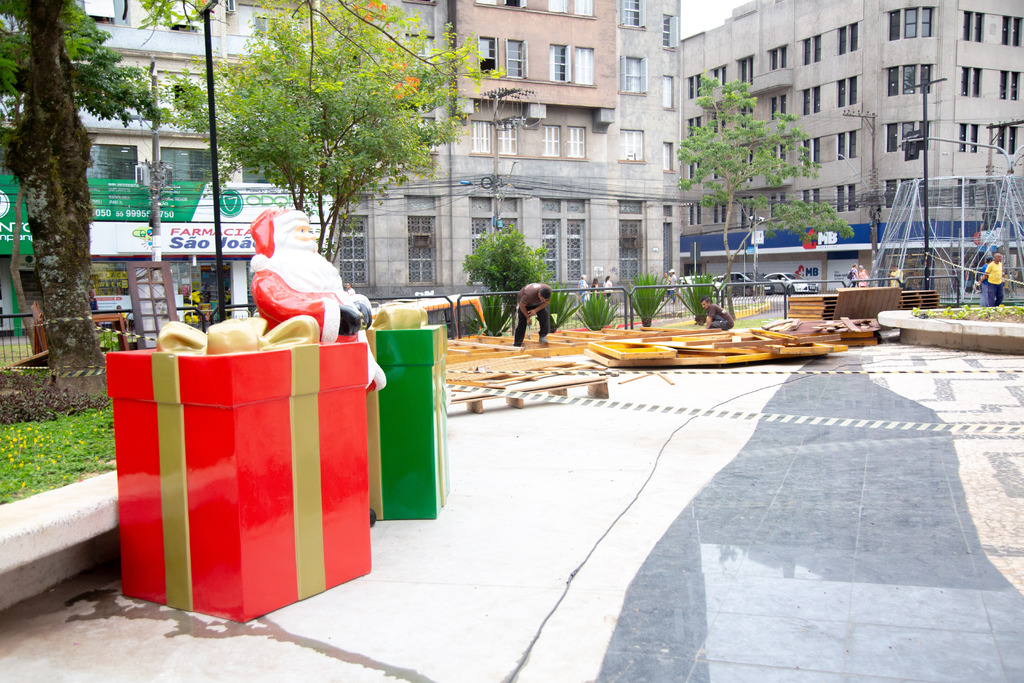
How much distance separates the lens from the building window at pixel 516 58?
39.8 m

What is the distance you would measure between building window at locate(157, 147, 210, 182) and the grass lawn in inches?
1083

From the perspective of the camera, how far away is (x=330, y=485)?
3744mm

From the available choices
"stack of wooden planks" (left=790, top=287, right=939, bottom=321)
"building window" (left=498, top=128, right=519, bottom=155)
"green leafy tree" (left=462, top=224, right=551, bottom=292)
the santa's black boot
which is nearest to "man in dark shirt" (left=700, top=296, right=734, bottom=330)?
"stack of wooden planks" (left=790, top=287, right=939, bottom=321)

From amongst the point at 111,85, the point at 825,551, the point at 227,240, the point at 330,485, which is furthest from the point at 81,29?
the point at 825,551

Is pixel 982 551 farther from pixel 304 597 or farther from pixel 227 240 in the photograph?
pixel 227 240

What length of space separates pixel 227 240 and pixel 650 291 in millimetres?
18294

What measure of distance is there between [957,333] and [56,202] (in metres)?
14.5

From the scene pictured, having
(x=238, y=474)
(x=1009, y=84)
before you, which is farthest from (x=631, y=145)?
(x=238, y=474)

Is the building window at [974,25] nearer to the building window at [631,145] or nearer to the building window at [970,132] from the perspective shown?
the building window at [970,132]

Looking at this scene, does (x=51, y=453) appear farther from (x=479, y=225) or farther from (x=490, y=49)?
(x=490, y=49)

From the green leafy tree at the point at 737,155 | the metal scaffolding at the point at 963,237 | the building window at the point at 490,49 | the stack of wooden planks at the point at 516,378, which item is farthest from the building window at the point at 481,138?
the stack of wooden planks at the point at 516,378

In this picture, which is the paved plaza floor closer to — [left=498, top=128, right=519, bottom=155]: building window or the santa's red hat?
the santa's red hat

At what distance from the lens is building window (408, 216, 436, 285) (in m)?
39.3

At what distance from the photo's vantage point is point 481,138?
130 feet
